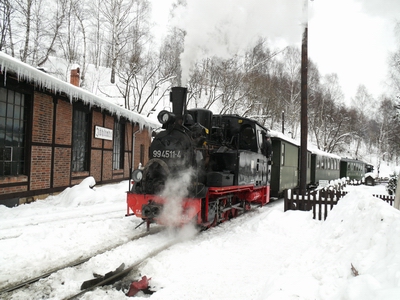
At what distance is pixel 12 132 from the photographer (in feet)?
25.8

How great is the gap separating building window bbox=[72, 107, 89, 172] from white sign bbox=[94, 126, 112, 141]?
0.34 m

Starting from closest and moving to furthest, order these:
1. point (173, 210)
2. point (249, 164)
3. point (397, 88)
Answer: point (173, 210) → point (249, 164) → point (397, 88)

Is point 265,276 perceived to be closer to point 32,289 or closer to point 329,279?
point 329,279

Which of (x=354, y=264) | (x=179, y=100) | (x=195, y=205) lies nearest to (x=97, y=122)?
(x=179, y=100)

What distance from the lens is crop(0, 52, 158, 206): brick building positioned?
7609 mm

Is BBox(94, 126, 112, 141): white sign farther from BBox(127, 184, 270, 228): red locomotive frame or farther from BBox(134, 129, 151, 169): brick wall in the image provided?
BBox(127, 184, 270, 228): red locomotive frame

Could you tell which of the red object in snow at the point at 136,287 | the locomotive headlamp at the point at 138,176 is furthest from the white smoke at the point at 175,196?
the red object in snow at the point at 136,287

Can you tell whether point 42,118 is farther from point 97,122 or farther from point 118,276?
point 118,276

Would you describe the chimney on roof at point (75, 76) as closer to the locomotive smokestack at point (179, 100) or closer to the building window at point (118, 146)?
the building window at point (118, 146)

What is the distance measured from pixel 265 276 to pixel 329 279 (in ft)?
4.97

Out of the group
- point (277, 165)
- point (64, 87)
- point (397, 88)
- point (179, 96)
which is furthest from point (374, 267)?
point (397, 88)

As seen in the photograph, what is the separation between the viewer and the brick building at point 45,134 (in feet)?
25.0

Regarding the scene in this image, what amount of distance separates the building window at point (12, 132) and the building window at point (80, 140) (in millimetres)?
2014

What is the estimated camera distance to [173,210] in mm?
5766
